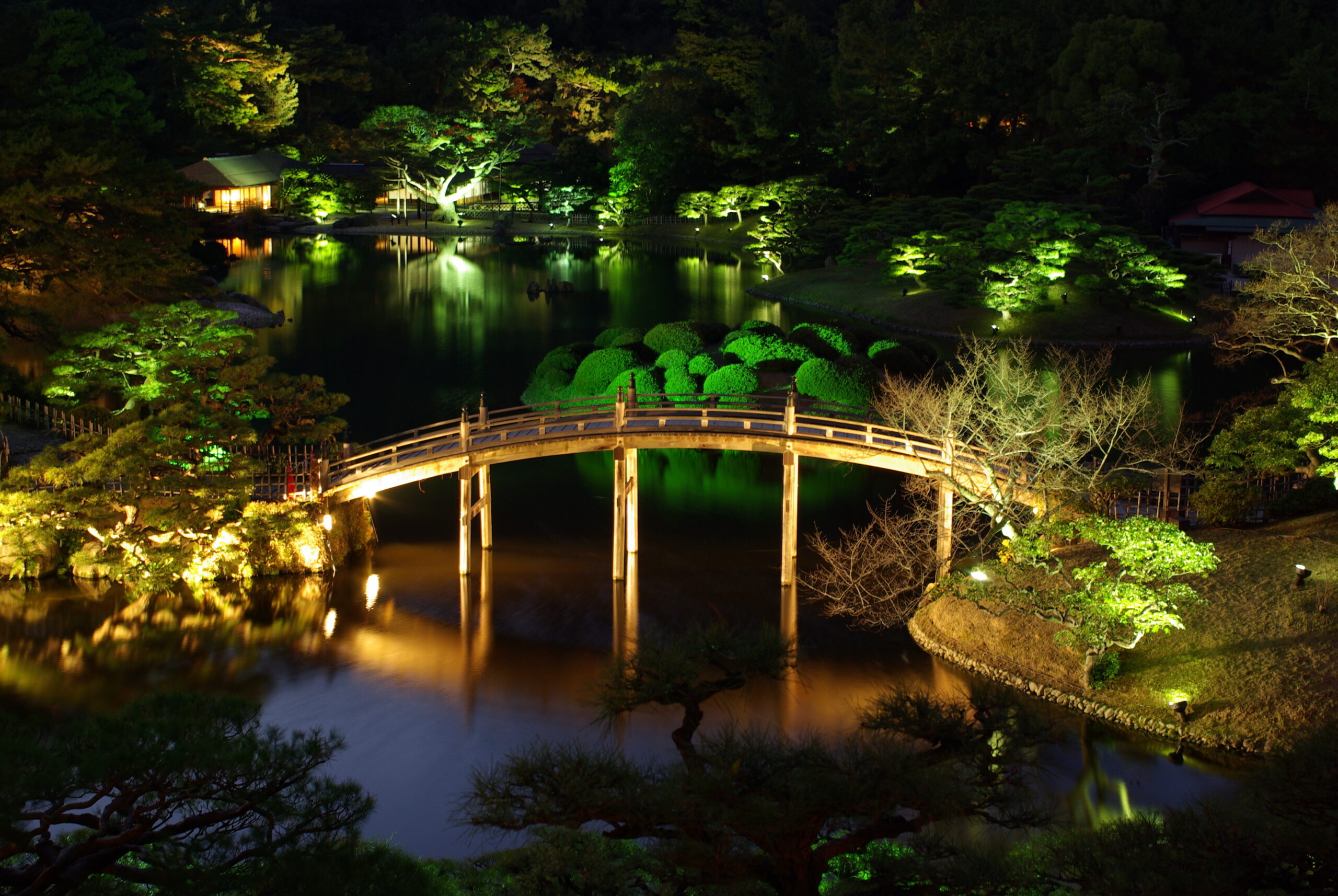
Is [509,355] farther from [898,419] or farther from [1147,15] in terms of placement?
[1147,15]

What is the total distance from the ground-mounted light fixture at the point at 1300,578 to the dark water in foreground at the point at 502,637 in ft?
11.7

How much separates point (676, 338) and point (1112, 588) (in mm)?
21157

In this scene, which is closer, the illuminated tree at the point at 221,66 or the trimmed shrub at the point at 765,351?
the trimmed shrub at the point at 765,351

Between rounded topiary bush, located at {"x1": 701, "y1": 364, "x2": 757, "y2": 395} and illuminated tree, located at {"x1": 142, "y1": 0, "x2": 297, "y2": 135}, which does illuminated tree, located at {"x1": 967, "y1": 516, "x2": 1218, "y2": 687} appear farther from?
illuminated tree, located at {"x1": 142, "y1": 0, "x2": 297, "y2": 135}

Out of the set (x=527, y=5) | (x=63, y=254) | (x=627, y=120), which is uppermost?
(x=527, y=5)

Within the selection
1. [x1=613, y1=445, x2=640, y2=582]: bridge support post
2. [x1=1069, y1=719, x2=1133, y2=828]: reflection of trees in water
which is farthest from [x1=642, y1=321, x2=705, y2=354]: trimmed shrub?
[x1=1069, y1=719, x2=1133, y2=828]: reflection of trees in water

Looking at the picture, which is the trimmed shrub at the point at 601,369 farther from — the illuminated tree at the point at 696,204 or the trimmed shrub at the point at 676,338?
the illuminated tree at the point at 696,204

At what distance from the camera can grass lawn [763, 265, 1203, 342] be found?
45312mm

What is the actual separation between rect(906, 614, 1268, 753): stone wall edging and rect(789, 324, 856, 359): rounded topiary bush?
16920 millimetres

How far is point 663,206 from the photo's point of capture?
76.6m

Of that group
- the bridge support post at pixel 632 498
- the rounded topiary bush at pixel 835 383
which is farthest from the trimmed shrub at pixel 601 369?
the bridge support post at pixel 632 498

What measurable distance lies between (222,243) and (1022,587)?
201 ft

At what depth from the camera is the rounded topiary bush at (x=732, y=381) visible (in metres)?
33.2

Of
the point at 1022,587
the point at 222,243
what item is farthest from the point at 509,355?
the point at 222,243
